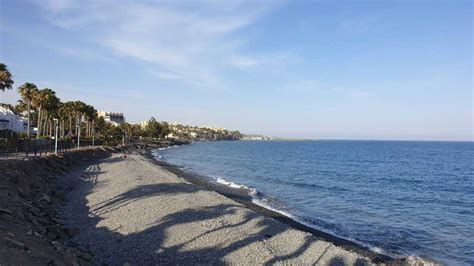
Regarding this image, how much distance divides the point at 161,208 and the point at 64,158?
24165mm

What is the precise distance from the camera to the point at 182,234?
50.7ft

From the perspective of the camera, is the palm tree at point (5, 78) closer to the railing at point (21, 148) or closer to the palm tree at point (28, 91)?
the railing at point (21, 148)

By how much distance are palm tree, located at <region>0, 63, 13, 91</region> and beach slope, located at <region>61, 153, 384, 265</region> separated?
2553cm

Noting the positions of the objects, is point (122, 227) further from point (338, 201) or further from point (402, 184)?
point (402, 184)

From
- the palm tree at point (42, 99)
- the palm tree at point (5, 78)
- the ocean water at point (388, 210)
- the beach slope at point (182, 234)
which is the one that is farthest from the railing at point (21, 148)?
the ocean water at point (388, 210)

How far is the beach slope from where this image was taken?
13406 mm

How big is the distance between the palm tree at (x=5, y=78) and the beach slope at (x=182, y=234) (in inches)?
1005

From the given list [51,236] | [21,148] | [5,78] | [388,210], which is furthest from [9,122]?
[388,210]

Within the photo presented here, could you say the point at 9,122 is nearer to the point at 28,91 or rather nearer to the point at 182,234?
the point at 28,91

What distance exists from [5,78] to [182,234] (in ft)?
120

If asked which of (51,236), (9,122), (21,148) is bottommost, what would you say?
(51,236)

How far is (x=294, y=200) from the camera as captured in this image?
105 feet

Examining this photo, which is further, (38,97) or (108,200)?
(38,97)

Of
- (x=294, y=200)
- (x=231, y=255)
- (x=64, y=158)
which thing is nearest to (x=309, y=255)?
(x=231, y=255)
